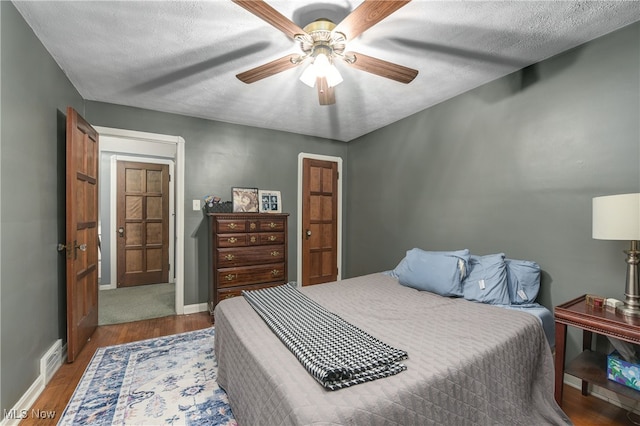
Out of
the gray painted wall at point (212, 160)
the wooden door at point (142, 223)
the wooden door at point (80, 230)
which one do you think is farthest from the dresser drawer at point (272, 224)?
the wooden door at point (142, 223)

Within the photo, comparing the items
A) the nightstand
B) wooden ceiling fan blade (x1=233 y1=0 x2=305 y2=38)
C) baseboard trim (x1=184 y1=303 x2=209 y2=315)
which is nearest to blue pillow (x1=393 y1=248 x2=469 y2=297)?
Answer: the nightstand

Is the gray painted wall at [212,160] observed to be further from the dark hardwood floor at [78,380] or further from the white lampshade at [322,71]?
the white lampshade at [322,71]

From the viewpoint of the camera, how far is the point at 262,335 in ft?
5.31

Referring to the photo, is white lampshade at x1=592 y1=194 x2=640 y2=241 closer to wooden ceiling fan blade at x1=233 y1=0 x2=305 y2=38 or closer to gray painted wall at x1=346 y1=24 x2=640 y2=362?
gray painted wall at x1=346 y1=24 x2=640 y2=362

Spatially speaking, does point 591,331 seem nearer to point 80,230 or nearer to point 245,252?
point 245,252

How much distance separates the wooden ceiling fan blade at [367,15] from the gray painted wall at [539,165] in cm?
175

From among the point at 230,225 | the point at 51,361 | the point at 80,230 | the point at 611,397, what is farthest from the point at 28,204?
the point at 611,397

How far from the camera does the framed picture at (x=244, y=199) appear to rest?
375cm

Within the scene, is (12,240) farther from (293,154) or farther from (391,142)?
(391,142)

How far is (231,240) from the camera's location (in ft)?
10.8

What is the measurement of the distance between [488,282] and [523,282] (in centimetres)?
27

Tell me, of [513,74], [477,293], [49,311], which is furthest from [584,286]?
[49,311]

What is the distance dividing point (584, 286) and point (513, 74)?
1829mm

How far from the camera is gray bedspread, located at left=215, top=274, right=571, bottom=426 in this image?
1.08 m
